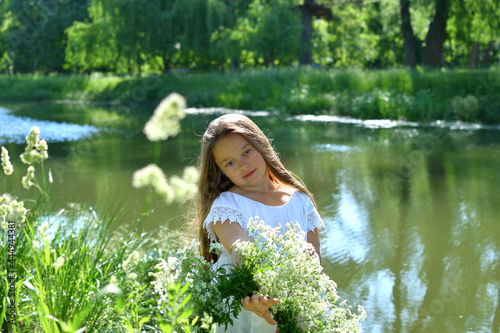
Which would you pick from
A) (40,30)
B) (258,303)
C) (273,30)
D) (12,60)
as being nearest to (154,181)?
(258,303)

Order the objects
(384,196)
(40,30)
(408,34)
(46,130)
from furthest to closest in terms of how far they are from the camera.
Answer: (40,30) < (408,34) < (46,130) < (384,196)

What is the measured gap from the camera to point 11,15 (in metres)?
46.2

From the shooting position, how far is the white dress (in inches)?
98.8

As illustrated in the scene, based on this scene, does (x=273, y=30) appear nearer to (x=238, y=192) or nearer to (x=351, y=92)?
(x=351, y=92)

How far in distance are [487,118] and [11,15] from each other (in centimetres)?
4116

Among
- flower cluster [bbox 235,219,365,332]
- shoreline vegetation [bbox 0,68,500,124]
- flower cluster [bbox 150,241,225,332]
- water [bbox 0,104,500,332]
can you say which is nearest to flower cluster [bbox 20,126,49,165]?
flower cluster [bbox 150,241,225,332]

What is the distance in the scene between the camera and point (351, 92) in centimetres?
1764

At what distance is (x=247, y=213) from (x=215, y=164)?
32 cm

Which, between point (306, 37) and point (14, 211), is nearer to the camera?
point (14, 211)

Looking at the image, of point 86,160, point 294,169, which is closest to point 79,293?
point 294,169

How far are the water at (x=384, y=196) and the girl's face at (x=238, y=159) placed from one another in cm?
95

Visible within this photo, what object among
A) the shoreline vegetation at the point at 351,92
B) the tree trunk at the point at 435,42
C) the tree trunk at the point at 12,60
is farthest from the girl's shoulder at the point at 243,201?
the tree trunk at the point at 12,60

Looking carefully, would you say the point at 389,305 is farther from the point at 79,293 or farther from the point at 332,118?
the point at 332,118

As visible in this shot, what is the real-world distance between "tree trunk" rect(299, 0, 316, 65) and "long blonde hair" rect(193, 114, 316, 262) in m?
21.3
